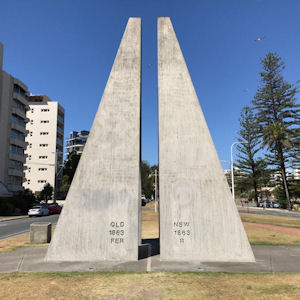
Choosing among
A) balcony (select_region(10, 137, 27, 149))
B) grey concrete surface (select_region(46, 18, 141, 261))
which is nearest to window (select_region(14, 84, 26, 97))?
balcony (select_region(10, 137, 27, 149))

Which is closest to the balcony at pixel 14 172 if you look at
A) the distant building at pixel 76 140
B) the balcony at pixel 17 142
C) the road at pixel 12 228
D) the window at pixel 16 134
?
the balcony at pixel 17 142

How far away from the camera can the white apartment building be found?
2594 inches

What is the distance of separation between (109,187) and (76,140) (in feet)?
365

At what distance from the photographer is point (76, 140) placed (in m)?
114

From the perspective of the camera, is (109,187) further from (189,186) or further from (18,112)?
(18,112)

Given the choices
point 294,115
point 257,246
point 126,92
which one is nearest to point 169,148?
point 126,92

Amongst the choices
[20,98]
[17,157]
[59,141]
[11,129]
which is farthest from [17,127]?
[59,141]

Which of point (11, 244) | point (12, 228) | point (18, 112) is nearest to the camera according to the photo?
point (11, 244)

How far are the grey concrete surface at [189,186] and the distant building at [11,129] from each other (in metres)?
42.5

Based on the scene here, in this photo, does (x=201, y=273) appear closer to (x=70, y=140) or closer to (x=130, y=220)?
(x=130, y=220)

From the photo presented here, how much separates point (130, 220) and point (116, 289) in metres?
2.66

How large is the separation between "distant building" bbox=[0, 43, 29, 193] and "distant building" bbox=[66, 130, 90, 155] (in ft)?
198

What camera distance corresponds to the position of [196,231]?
7.77 m

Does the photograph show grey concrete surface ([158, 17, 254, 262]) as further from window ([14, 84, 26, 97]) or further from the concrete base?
window ([14, 84, 26, 97])
